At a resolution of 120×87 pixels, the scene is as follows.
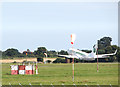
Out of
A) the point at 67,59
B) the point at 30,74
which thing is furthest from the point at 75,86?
the point at 67,59

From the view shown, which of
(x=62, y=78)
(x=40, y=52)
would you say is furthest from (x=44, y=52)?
(x=62, y=78)

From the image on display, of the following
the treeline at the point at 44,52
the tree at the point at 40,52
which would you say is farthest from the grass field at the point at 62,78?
the tree at the point at 40,52

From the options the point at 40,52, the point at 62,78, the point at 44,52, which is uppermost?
the point at 44,52

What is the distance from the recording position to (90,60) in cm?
12056

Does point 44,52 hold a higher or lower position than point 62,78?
higher

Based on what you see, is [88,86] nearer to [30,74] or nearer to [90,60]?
[30,74]

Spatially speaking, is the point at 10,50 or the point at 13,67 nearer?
the point at 13,67

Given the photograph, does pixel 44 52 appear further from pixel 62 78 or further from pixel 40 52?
pixel 62 78

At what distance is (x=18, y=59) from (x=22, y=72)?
226 ft

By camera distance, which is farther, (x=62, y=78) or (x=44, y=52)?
(x=44, y=52)

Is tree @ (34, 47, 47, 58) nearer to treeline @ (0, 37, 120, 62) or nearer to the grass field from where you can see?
treeline @ (0, 37, 120, 62)

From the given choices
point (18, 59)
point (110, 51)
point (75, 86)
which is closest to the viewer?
point (75, 86)

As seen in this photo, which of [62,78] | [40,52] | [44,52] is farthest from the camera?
[44,52]

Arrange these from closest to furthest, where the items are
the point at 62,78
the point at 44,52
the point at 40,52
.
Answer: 1. the point at 62,78
2. the point at 40,52
3. the point at 44,52
